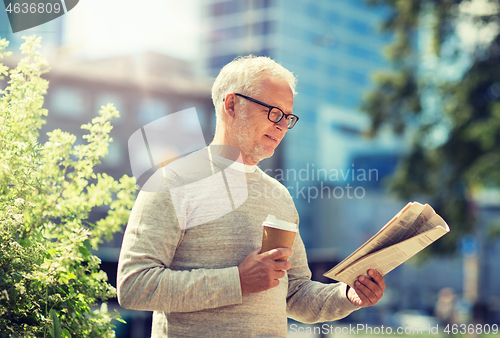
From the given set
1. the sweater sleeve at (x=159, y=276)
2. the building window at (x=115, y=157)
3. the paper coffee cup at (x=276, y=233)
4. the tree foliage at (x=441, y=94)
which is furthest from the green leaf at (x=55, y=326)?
the building window at (x=115, y=157)

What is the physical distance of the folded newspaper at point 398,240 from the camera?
1.68 meters

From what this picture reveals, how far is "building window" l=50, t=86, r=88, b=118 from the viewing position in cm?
3662

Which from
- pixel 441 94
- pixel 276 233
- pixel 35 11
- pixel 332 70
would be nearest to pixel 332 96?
pixel 332 70

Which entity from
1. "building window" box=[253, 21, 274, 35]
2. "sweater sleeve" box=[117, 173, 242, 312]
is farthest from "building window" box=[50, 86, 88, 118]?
"sweater sleeve" box=[117, 173, 242, 312]

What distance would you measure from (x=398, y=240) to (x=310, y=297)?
1.69 ft

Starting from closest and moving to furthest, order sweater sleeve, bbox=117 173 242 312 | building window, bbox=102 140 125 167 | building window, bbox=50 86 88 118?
sweater sleeve, bbox=117 173 242 312
building window, bbox=50 86 88 118
building window, bbox=102 140 125 167

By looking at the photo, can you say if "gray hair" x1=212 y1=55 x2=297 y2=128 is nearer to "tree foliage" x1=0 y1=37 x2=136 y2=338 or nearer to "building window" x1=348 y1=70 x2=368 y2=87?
"tree foliage" x1=0 y1=37 x2=136 y2=338

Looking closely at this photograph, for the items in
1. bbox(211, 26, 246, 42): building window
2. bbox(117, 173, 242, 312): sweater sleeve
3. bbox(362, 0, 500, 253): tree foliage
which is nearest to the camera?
bbox(117, 173, 242, 312): sweater sleeve

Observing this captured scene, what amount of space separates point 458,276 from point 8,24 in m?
45.5

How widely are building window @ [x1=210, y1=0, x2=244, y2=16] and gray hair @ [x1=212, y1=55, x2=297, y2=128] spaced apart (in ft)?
195

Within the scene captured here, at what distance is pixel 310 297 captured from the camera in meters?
2.09

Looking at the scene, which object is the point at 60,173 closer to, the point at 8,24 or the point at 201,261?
the point at 201,261

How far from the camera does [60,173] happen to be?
2328mm

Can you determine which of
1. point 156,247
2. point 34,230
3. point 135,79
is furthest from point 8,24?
point 135,79
